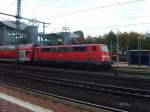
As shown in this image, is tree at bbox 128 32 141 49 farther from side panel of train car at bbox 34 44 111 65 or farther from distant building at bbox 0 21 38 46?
side panel of train car at bbox 34 44 111 65

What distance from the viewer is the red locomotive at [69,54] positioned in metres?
34.2

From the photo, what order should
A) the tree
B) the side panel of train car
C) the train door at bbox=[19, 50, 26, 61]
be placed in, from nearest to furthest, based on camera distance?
the side panel of train car, the train door at bbox=[19, 50, 26, 61], the tree

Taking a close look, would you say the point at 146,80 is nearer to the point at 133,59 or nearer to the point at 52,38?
the point at 133,59

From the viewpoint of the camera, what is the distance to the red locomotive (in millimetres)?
34219

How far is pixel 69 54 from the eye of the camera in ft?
123

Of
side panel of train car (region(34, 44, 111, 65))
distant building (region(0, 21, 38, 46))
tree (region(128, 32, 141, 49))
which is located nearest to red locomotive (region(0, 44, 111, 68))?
side panel of train car (region(34, 44, 111, 65))

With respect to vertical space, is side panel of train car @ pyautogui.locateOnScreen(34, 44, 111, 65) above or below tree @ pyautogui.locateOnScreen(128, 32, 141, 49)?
below


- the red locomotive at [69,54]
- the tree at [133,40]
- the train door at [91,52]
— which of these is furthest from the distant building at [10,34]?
the train door at [91,52]

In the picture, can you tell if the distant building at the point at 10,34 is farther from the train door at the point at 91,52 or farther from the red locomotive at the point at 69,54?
the train door at the point at 91,52

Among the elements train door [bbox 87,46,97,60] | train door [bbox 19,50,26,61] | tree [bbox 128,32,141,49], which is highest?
tree [bbox 128,32,141,49]

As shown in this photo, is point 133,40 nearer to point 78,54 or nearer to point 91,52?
point 78,54

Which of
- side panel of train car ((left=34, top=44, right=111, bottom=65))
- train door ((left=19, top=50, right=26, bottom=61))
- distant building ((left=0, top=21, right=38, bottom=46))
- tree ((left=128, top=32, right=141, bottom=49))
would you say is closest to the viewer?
side panel of train car ((left=34, top=44, right=111, bottom=65))

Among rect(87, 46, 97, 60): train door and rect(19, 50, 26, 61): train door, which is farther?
rect(19, 50, 26, 61): train door

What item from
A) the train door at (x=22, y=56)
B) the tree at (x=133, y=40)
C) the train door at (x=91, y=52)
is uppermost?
the tree at (x=133, y=40)
